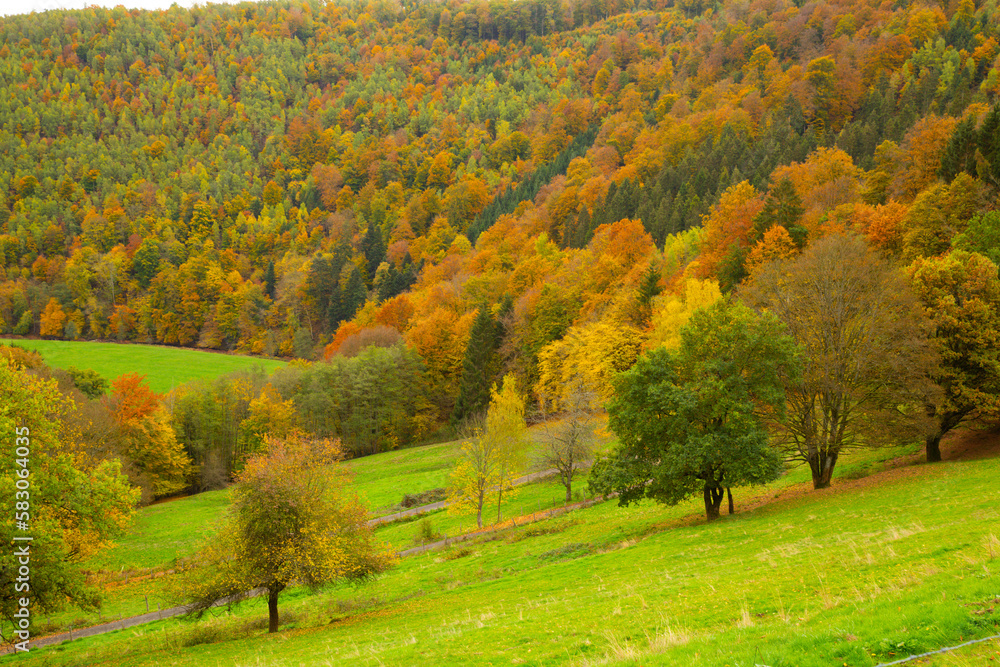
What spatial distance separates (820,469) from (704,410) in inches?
346

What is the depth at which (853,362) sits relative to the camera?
33250 millimetres

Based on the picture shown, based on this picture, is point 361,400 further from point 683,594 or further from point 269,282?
point 269,282

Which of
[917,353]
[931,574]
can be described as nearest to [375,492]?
[917,353]

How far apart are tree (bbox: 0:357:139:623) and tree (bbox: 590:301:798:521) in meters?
24.1

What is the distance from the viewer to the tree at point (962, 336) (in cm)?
3100

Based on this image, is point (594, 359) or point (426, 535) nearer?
point (426, 535)

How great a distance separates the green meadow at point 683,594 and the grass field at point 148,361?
7400 cm

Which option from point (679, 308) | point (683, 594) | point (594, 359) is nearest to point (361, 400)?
point (594, 359)

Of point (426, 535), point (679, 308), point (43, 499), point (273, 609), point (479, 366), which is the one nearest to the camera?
point (43, 499)

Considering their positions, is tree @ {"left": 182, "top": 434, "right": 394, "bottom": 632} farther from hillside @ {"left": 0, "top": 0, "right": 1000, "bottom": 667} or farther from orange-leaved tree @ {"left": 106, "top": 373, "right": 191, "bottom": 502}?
orange-leaved tree @ {"left": 106, "top": 373, "right": 191, "bottom": 502}

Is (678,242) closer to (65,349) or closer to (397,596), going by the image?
(397,596)

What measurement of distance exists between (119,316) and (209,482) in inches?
4206

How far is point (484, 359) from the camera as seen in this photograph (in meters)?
93.4

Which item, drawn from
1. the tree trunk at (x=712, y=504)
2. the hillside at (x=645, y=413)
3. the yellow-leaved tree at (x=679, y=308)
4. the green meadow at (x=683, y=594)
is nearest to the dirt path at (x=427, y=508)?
the hillside at (x=645, y=413)
